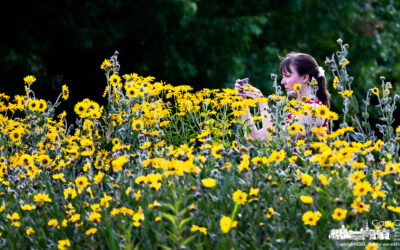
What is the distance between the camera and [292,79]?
5406mm

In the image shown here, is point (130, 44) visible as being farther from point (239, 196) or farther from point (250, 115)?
point (239, 196)

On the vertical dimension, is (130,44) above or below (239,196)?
above

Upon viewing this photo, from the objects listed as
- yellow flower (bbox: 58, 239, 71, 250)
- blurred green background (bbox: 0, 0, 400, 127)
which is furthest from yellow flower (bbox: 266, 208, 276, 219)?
blurred green background (bbox: 0, 0, 400, 127)

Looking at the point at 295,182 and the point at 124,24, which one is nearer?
the point at 295,182

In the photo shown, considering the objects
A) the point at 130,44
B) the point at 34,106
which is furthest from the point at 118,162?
the point at 130,44

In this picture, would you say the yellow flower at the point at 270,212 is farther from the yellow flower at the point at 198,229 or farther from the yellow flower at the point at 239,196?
the yellow flower at the point at 198,229

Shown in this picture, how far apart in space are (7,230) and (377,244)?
78.2 inches

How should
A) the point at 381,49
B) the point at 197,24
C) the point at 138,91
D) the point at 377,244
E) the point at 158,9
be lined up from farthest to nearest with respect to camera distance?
the point at 381,49, the point at 197,24, the point at 158,9, the point at 138,91, the point at 377,244

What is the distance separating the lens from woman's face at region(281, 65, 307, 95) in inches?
212

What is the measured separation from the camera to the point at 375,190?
3.15 m

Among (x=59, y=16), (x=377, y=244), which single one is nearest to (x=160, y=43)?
(x=59, y=16)

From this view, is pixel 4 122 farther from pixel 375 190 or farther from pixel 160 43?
pixel 160 43

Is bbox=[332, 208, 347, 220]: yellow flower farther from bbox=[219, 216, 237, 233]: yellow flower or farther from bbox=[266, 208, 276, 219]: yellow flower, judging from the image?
bbox=[219, 216, 237, 233]: yellow flower

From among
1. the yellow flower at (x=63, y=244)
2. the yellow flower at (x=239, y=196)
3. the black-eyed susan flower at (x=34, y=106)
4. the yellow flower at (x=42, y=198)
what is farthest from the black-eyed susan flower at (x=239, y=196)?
the black-eyed susan flower at (x=34, y=106)
